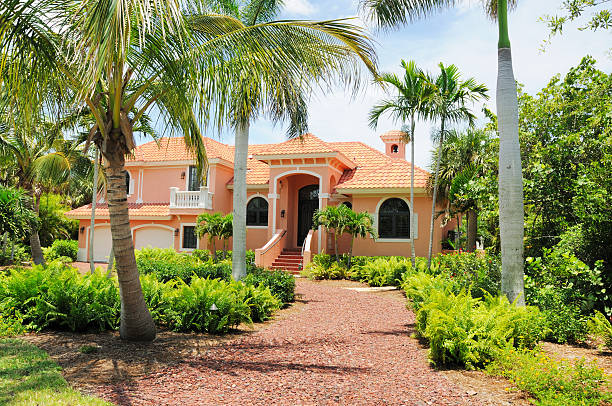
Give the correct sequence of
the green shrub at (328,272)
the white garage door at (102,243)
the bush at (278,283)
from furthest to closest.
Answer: the white garage door at (102,243) → the green shrub at (328,272) → the bush at (278,283)

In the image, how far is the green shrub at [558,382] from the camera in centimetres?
426

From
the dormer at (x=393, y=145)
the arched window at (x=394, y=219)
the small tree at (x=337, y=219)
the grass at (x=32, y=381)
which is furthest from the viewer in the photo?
the dormer at (x=393, y=145)

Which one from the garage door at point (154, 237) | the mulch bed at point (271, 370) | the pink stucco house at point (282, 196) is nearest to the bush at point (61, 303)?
the mulch bed at point (271, 370)

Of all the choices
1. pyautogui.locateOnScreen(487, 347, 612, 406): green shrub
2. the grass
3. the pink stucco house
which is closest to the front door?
the pink stucco house

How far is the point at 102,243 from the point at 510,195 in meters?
23.1

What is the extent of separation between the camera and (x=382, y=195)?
66.5 feet

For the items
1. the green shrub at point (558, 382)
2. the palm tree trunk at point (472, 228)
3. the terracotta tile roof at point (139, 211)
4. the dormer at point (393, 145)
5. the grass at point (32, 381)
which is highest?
the dormer at point (393, 145)

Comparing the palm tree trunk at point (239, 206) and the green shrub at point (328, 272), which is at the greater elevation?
the palm tree trunk at point (239, 206)

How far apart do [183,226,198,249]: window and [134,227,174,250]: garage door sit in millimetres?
780

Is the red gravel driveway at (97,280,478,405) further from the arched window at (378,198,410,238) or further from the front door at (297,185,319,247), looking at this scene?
the front door at (297,185,319,247)

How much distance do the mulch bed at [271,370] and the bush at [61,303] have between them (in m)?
0.30

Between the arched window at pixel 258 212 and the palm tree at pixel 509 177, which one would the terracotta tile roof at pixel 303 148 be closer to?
the arched window at pixel 258 212

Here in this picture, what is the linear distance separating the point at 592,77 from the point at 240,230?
8.59 m

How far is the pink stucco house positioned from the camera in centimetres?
1998
